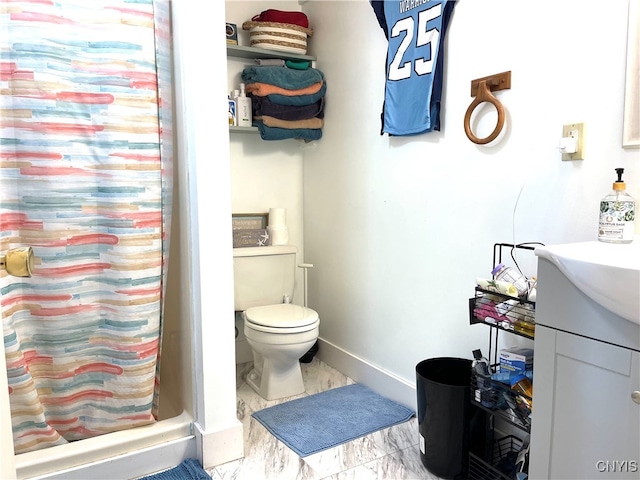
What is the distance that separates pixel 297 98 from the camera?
104 inches

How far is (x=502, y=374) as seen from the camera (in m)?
1.52

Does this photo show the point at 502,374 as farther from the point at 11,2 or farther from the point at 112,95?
the point at 11,2

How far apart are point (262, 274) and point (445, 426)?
132 cm

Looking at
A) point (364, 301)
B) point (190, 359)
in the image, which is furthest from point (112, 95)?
point (364, 301)

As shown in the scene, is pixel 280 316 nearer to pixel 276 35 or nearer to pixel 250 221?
pixel 250 221

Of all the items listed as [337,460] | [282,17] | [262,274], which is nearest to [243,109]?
[282,17]

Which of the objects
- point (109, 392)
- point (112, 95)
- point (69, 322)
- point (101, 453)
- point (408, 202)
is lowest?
point (101, 453)

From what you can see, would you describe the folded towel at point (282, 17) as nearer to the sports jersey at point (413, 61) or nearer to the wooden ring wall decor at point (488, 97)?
the sports jersey at point (413, 61)

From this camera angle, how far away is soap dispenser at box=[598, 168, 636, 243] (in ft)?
4.24

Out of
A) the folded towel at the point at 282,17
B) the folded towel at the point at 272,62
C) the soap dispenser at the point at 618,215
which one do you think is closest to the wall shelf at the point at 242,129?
the folded towel at the point at 272,62

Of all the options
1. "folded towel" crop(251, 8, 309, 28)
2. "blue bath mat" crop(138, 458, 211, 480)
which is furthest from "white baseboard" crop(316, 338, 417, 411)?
"folded towel" crop(251, 8, 309, 28)

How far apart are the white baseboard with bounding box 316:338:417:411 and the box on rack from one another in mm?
757

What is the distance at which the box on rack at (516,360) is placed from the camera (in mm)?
1482

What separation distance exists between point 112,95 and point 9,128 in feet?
1.12
